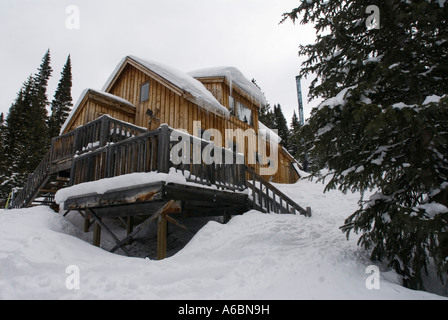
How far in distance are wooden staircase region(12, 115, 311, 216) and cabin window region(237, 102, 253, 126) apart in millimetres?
7279

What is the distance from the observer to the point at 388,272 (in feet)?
12.1

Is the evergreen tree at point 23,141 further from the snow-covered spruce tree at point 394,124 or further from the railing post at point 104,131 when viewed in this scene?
the snow-covered spruce tree at point 394,124

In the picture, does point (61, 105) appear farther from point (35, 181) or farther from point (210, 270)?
point (210, 270)

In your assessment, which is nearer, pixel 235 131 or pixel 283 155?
pixel 235 131

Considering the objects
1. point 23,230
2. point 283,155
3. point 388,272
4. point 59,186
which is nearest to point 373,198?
point 388,272

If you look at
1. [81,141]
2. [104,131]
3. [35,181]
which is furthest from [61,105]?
[104,131]

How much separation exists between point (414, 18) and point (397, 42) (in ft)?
1.72

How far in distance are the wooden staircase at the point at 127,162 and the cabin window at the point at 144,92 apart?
3.27 metres

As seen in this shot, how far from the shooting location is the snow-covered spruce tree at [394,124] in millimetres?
3186

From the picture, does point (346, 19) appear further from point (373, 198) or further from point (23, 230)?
point (23, 230)

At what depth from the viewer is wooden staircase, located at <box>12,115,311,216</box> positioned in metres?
5.93

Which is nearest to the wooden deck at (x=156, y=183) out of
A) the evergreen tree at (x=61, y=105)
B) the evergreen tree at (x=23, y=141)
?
the evergreen tree at (x=23, y=141)

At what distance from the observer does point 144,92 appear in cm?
1391
